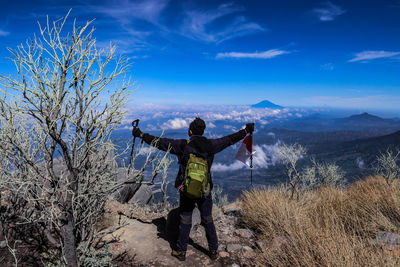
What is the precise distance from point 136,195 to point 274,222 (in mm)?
8738

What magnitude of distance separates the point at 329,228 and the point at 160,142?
4.40 m

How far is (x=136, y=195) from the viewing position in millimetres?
12117

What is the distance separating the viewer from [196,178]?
171 inches

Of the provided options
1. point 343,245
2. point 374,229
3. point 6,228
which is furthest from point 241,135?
point 6,228

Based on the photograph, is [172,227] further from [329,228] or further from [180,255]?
[329,228]

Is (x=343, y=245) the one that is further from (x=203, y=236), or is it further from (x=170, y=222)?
(x=170, y=222)

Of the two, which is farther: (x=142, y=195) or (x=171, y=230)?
(x=142, y=195)

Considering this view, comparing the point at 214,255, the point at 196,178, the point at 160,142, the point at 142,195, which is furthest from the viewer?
the point at 142,195

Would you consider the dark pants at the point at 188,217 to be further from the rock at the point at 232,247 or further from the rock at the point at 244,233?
the rock at the point at 244,233

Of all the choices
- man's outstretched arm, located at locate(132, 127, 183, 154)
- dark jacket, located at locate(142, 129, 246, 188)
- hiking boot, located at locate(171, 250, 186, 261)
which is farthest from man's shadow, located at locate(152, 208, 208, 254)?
man's outstretched arm, located at locate(132, 127, 183, 154)

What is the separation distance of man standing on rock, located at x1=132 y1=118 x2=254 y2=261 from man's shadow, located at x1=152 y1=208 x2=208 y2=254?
0.53 meters

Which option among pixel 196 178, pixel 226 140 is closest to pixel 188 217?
pixel 196 178

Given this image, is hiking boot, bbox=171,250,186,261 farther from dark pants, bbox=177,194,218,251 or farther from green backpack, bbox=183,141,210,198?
green backpack, bbox=183,141,210,198

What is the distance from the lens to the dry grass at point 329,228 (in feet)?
10.4
